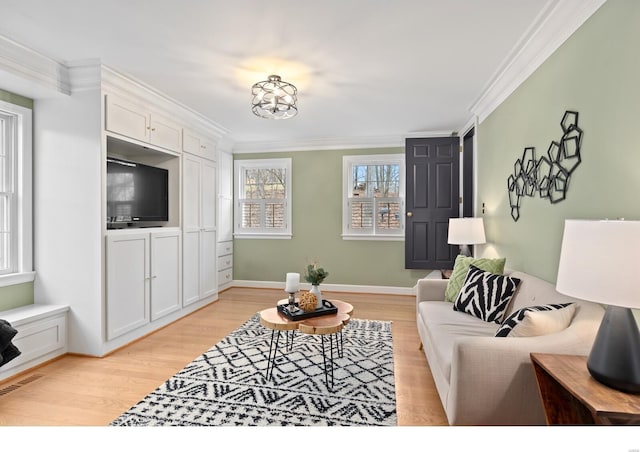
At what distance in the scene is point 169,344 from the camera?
3.17 metres

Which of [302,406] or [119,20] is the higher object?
[119,20]

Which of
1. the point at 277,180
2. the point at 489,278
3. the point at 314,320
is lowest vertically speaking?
the point at 314,320

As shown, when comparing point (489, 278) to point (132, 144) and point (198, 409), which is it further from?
point (132, 144)

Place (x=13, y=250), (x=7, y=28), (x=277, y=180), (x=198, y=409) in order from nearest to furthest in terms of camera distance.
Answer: (x=198, y=409)
(x=7, y=28)
(x=13, y=250)
(x=277, y=180)

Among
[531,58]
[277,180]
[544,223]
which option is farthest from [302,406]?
[277,180]

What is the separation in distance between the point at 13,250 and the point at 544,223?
4.03m

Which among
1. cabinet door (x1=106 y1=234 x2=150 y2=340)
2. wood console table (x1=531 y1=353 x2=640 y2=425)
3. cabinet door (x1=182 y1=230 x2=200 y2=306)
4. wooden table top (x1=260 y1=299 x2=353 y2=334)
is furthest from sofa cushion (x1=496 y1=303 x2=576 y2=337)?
cabinet door (x1=182 y1=230 x2=200 y2=306)

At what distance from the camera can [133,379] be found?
249cm

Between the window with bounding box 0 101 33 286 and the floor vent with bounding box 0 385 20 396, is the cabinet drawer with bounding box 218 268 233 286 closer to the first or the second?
the window with bounding box 0 101 33 286

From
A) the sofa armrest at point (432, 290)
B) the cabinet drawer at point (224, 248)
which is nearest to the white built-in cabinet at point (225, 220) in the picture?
the cabinet drawer at point (224, 248)

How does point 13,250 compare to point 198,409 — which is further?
point 13,250

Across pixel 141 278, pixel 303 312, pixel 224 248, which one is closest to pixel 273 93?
pixel 303 312

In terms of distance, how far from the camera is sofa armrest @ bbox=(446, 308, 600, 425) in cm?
150

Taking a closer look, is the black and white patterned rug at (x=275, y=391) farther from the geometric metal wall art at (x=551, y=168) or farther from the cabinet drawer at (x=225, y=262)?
the cabinet drawer at (x=225, y=262)
